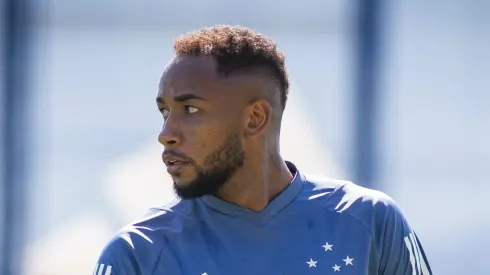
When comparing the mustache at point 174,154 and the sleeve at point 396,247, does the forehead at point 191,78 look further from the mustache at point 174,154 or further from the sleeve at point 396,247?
the sleeve at point 396,247

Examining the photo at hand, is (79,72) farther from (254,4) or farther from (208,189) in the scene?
(208,189)

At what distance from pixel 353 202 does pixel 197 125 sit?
42 centimetres

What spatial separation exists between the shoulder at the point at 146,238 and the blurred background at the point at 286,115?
2821 mm

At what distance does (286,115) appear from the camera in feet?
18.4

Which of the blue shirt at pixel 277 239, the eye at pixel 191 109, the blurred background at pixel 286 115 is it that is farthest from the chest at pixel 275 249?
the blurred background at pixel 286 115

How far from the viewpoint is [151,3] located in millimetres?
6266

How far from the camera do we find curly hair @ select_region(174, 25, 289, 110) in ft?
8.68

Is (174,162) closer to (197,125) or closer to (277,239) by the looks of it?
(197,125)

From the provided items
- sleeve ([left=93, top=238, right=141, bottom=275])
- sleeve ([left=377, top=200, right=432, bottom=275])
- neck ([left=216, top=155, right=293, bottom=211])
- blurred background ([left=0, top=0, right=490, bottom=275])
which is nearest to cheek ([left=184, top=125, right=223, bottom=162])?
neck ([left=216, top=155, right=293, bottom=211])

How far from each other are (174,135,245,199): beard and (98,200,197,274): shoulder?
53mm

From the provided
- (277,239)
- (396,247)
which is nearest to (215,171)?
(277,239)

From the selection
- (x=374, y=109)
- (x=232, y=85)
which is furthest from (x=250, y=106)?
(x=374, y=109)

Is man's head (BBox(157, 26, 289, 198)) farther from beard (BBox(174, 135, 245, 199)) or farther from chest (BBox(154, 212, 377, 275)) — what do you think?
chest (BBox(154, 212, 377, 275))

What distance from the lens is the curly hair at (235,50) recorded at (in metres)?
2.64
